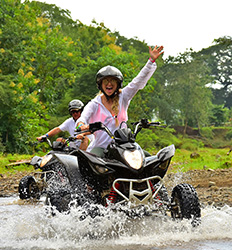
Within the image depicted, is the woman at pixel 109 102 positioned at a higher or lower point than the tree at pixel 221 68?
lower

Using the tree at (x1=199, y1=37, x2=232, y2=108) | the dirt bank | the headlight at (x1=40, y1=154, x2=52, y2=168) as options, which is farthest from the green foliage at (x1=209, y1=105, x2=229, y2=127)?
the headlight at (x1=40, y1=154, x2=52, y2=168)

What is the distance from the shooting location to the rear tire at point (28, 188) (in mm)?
8914

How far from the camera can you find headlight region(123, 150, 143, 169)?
15.4ft

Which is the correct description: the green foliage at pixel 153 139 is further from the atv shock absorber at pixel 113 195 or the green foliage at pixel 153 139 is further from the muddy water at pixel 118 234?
the atv shock absorber at pixel 113 195

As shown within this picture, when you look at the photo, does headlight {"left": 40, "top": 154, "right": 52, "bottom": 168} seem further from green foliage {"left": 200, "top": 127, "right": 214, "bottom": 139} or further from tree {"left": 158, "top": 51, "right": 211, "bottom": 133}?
green foliage {"left": 200, "top": 127, "right": 214, "bottom": 139}

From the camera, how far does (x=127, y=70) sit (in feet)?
99.5

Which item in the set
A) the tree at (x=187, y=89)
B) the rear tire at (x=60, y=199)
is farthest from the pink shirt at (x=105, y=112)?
the tree at (x=187, y=89)

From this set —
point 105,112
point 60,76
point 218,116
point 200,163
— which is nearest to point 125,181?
point 105,112

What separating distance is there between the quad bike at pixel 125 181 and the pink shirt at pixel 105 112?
0.41 m

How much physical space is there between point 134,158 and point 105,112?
3.92 feet

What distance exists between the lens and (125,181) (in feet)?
15.5

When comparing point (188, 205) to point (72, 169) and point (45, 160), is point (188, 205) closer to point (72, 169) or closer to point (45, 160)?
point (72, 169)

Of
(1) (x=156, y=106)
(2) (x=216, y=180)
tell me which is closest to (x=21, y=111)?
(2) (x=216, y=180)

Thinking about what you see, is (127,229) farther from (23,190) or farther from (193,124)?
(193,124)
